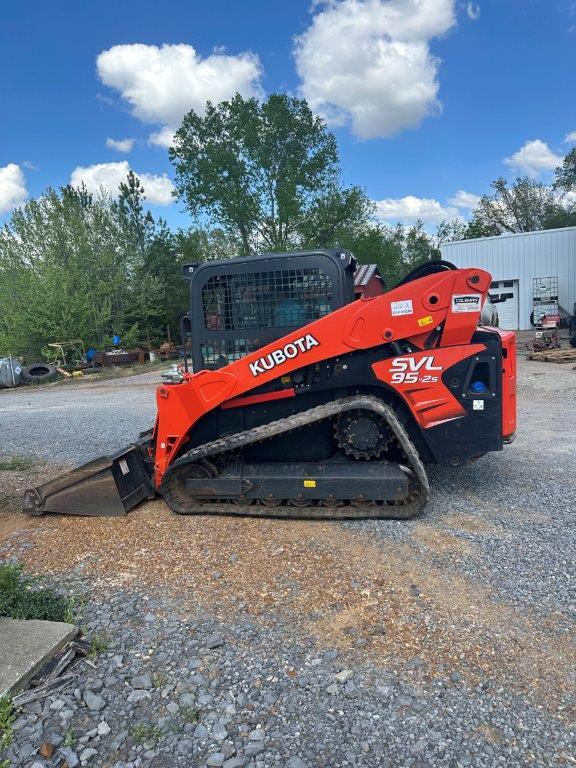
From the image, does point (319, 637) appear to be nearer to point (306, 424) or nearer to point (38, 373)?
point (306, 424)

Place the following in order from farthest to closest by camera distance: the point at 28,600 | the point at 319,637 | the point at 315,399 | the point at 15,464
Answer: the point at 15,464 → the point at 315,399 → the point at 28,600 → the point at 319,637

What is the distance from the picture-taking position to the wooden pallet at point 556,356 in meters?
15.1

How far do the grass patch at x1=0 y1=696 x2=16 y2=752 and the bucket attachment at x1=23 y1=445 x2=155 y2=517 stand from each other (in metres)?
2.49

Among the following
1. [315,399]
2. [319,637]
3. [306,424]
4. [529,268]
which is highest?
[529,268]

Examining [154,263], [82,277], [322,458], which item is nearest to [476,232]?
[154,263]

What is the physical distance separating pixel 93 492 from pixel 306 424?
83.1 inches

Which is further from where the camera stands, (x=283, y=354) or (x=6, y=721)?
(x=283, y=354)

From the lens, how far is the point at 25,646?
289 cm

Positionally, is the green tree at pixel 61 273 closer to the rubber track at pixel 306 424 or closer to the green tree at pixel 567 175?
the rubber track at pixel 306 424

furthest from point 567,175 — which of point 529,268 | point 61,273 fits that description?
point 61,273

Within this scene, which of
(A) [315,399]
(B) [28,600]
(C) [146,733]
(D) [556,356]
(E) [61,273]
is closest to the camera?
(C) [146,733]

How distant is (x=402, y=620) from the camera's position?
3.14m

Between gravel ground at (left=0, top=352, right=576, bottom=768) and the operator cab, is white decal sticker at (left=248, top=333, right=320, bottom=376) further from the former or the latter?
gravel ground at (left=0, top=352, right=576, bottom=768)

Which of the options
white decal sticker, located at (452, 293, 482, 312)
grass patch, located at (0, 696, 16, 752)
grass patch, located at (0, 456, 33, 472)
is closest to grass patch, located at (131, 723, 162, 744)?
grass patch, located at (0, 696, 16, 752)
